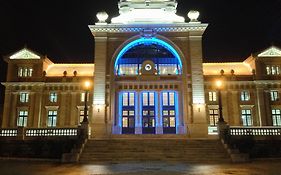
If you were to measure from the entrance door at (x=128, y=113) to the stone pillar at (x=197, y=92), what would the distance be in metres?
7.54

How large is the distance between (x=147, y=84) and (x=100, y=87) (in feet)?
20.1

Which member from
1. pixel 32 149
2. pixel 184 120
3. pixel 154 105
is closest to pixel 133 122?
pixel 154 105

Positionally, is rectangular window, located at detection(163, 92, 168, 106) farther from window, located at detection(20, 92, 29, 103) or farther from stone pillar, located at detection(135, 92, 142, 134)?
window, located at detection(20, 92, 29, 103)

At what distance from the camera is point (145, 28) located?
39062 millimetres

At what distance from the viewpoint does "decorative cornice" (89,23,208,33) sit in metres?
38.9

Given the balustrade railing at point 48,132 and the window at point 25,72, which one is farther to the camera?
the window at point 25,72

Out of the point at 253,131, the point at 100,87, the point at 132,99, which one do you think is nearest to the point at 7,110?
the point at 100,87

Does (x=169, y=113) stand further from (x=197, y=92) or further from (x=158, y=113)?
(x=197, y=92)

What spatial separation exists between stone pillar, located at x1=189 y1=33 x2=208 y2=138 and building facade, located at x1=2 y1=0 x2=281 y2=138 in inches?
4.8

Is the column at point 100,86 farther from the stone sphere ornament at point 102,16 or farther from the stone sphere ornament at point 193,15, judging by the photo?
the stone sphere ornament at point 193,15

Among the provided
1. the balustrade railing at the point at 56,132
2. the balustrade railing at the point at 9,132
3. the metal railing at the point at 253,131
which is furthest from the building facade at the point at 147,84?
the balustrade railing at the point at 9,132

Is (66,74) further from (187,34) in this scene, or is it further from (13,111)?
(187,34)

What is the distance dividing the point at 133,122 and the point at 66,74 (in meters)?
14.5

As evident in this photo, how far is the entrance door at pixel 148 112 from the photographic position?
37.6 m
